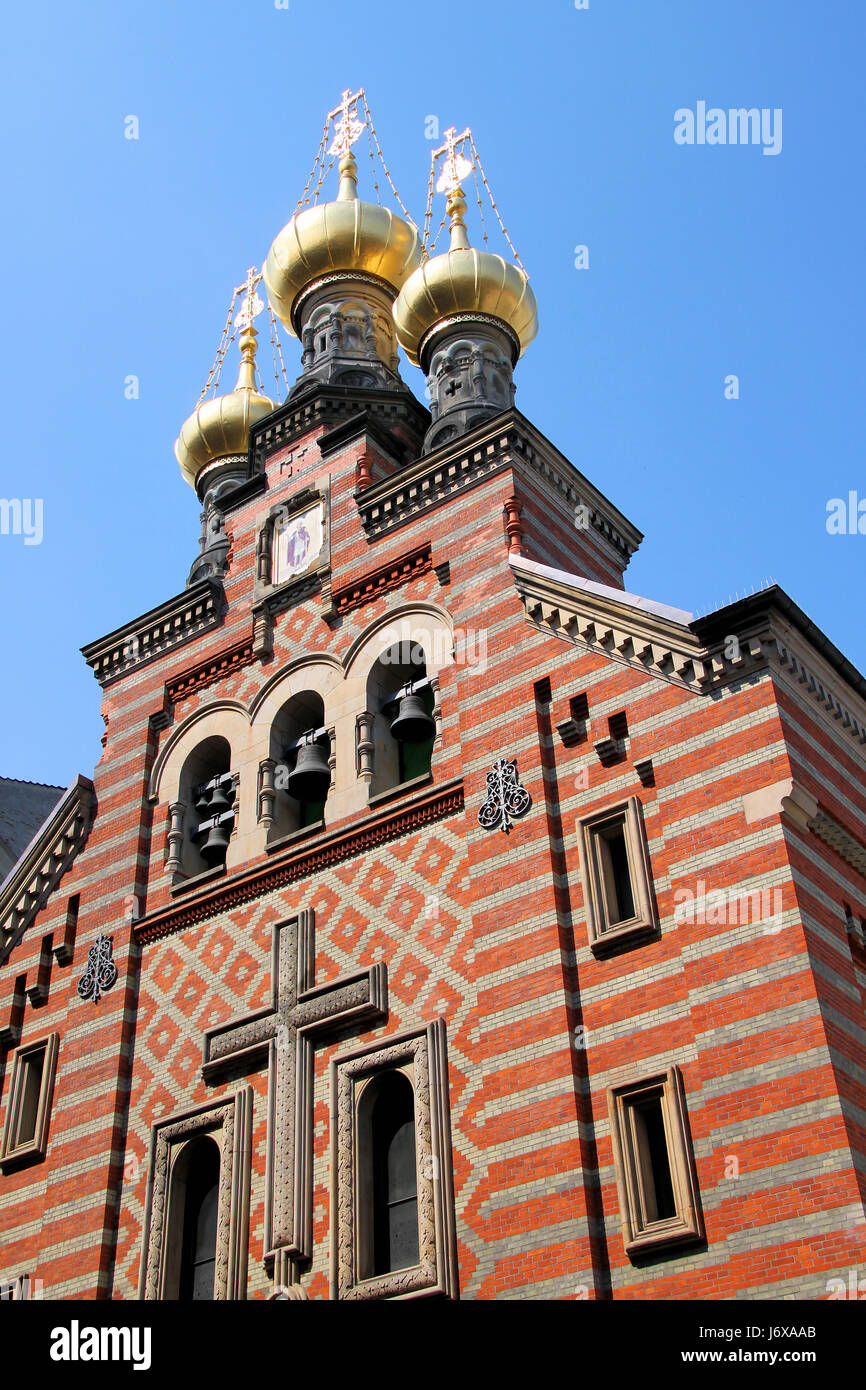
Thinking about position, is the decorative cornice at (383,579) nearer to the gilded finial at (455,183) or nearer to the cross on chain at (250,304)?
A: the gilded finial at (455,183)

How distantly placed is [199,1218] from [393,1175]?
2.54 metres

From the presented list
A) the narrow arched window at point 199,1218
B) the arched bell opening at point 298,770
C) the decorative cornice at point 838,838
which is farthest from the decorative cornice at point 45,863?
the decorative cornice at point 838,838

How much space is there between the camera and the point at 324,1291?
1399cm

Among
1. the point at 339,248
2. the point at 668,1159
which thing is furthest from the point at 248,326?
the point at 668,1159

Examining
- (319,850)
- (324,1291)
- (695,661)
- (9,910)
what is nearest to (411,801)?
(319,850)

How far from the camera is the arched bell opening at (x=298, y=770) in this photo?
1753cm

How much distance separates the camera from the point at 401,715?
55.6ft

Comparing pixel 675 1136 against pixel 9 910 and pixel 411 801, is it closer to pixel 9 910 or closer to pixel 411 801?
pixel 411 801

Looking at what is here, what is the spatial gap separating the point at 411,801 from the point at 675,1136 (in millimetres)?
4914

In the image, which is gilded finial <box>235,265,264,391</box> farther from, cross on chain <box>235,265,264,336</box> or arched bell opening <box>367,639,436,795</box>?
arched bell opening <box>367,639,436,795</box>

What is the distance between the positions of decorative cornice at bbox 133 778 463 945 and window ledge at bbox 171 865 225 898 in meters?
0.23

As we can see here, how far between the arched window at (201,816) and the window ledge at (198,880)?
34 cm

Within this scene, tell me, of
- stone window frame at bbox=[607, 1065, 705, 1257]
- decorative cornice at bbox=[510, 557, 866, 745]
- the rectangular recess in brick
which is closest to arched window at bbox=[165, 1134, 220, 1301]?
stone window frame at bbox=[607, 1065, 705, 1257]

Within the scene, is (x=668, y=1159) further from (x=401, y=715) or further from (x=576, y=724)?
(x=401, y=715)
